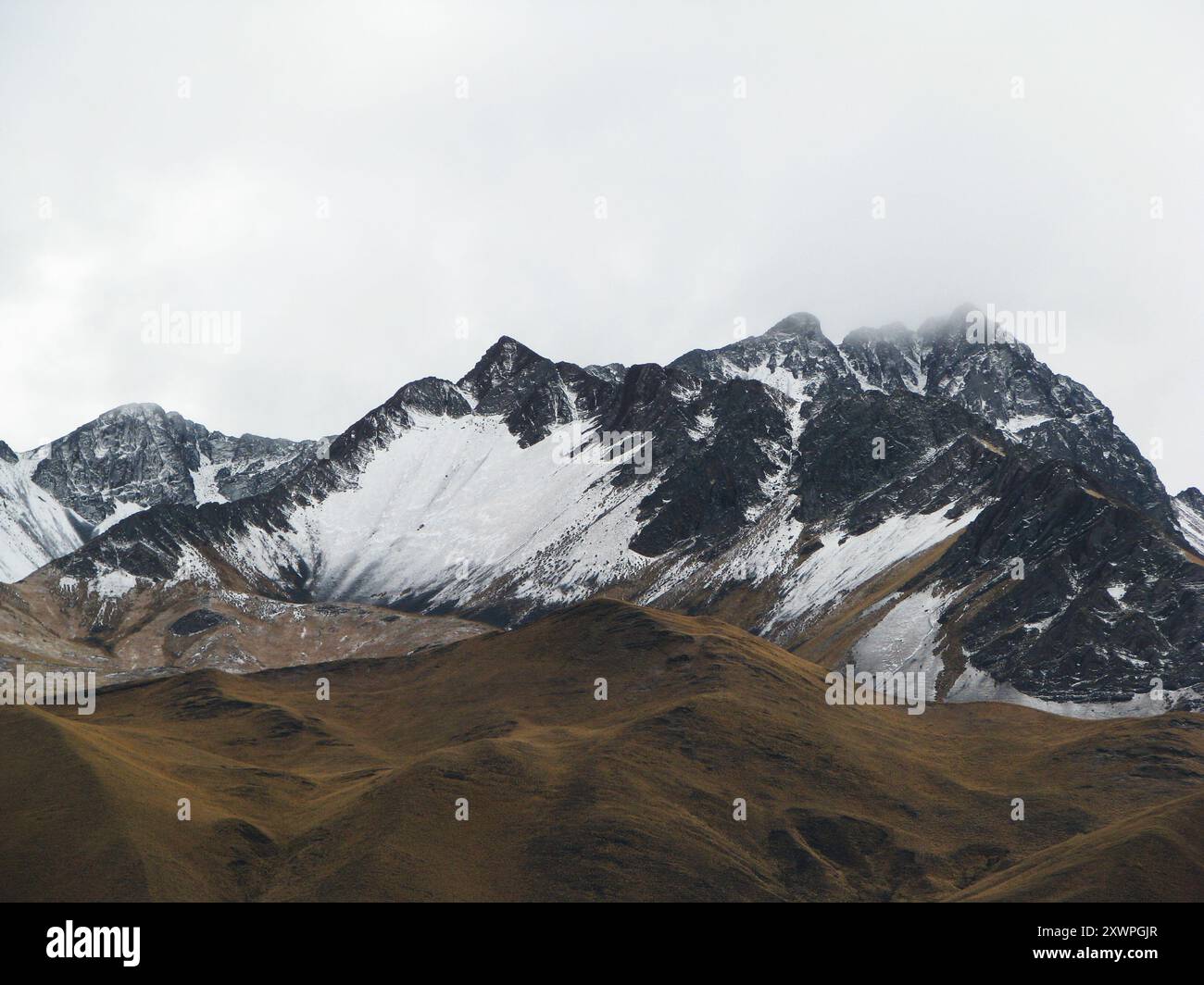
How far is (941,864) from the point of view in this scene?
128 metres

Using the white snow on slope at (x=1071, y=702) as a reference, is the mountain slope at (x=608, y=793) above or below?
below

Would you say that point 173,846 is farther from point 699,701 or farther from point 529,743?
point 699,701

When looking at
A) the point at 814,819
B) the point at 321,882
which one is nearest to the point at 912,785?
the point at 814,819

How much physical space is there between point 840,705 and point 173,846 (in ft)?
270
